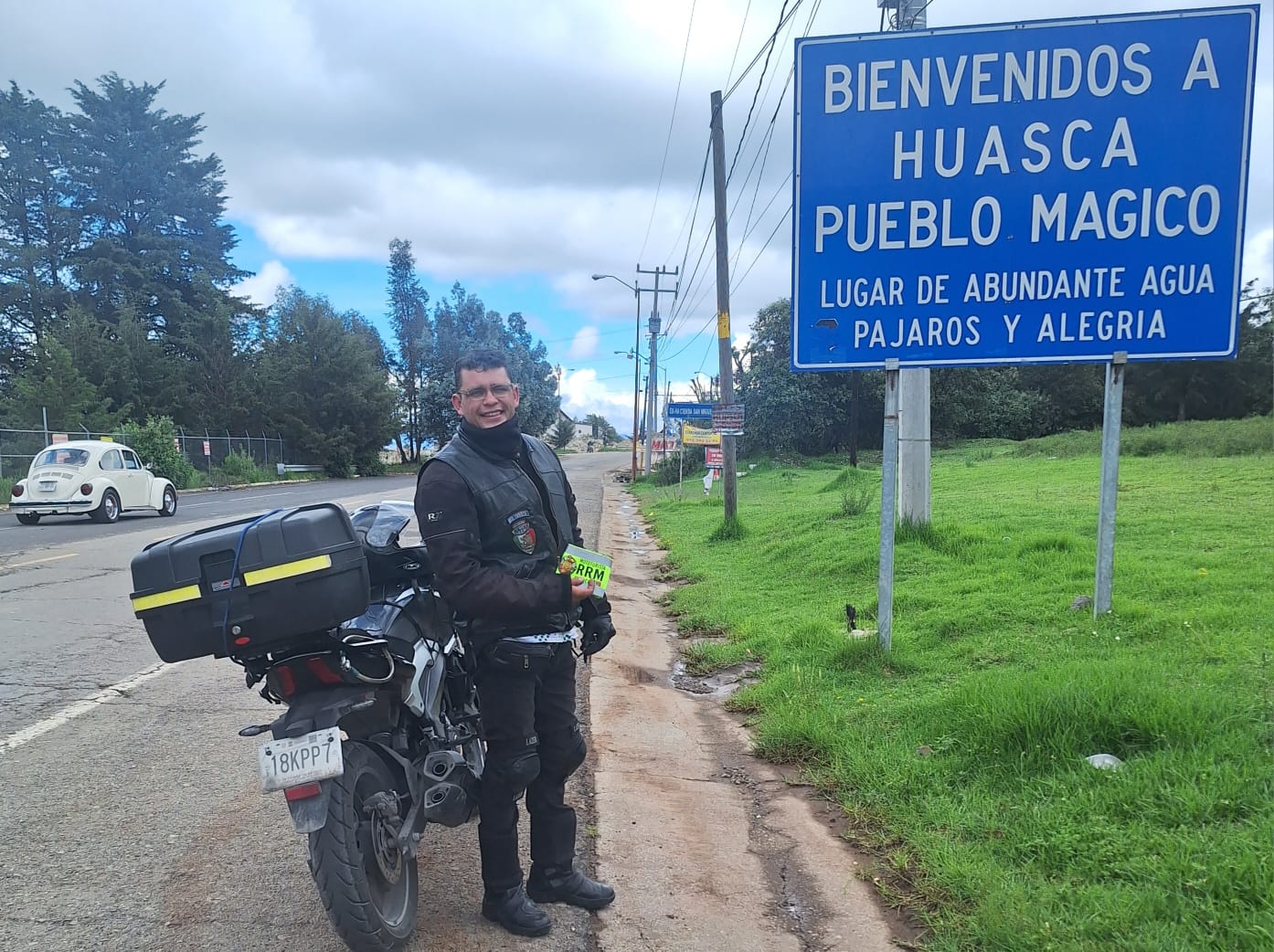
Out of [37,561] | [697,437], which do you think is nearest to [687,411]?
[697,437]

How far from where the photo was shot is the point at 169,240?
4369 cm

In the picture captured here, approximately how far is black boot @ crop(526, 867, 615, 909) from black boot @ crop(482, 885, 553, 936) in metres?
0.11

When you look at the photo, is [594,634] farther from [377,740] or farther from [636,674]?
[636,674]

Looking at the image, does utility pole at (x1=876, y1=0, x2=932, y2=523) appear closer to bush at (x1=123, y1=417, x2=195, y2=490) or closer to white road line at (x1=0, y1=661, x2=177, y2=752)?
white road line at (x1=0, y1=661, x2=177, y2=752)

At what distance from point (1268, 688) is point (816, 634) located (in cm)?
279

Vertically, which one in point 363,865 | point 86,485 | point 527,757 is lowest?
point 363,865

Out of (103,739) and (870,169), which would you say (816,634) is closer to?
(870,169)

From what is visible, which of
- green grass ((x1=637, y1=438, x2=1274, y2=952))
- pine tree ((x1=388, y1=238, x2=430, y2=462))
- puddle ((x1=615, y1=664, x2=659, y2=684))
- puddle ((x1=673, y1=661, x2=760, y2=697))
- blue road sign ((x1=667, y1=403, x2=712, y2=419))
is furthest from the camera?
pine tree ((x1=388, y1=238, x2=430, y2=462))

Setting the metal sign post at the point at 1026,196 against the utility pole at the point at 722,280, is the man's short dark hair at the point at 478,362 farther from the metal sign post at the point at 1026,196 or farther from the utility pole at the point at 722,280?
the utility pole at the point at 722,280

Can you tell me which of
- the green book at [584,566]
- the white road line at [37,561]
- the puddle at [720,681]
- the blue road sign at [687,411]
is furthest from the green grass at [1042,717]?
the blue road sign at [687,411]

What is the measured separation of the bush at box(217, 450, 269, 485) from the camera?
111 feet

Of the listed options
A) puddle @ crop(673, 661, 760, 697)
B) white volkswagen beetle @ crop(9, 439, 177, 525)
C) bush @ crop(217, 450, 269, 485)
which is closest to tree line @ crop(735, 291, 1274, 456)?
bush @ crop(217, 450, 269, 485)

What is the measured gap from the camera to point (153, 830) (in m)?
3.53

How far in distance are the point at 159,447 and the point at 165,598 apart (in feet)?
98.3
